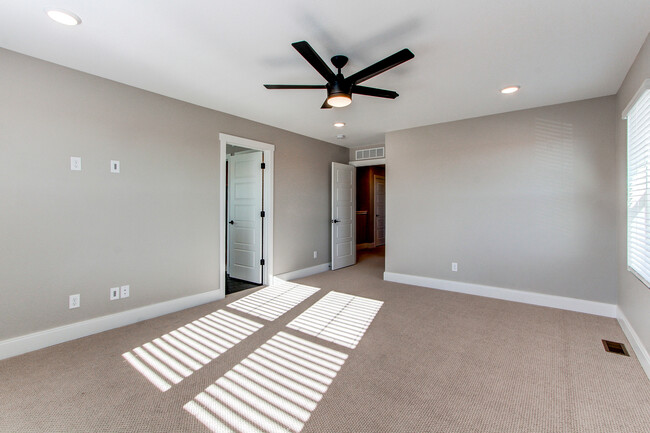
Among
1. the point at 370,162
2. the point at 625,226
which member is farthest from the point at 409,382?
the point at 370,162

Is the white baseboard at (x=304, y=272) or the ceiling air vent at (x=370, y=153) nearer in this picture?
the white baseboard at (x=304, y=272)

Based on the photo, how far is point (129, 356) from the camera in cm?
242

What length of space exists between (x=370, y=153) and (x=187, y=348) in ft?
15.3

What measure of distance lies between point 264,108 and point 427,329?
3233mm

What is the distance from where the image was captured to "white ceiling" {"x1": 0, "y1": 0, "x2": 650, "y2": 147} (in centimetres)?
189

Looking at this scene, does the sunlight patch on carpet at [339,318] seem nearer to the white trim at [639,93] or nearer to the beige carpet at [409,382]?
the beige carpet at [409,382]

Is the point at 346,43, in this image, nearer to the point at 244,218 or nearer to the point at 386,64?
the point at 386,64

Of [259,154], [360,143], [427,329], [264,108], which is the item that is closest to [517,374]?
[427,329]

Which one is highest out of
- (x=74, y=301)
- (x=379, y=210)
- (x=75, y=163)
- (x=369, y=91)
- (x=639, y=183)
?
(x=369, y=91)

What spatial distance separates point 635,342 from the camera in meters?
2.54

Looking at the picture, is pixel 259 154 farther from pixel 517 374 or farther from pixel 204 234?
pixel 517 374

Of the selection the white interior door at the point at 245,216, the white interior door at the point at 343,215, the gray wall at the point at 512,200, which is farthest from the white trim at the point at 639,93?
the white interior door at the point at 245,216

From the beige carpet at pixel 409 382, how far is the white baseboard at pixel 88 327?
96 millimetres

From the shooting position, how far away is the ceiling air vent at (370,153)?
18.9 ft
